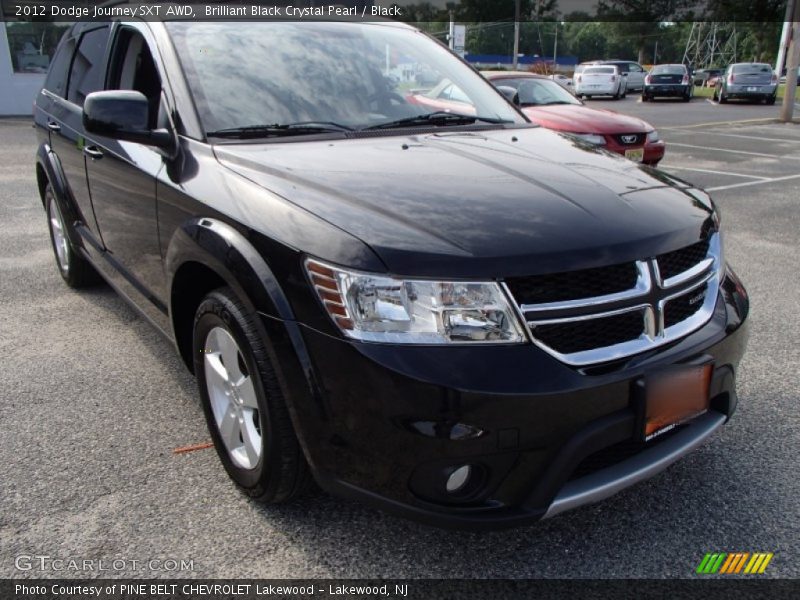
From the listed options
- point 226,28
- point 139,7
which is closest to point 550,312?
point 226,28

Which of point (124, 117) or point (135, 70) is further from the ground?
point (135, 70)

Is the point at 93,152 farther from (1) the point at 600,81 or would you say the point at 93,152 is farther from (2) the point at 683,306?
(1) the point at 600,81

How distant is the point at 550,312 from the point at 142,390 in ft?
7.34

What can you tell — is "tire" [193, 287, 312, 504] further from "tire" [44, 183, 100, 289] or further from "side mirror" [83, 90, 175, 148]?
"tire" [44, 183, 100, 289]

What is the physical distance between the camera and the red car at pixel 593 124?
903 cm

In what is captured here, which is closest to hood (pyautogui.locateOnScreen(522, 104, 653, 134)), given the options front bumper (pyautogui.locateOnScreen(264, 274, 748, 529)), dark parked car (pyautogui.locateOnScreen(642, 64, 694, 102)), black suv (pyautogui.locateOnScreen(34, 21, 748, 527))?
black suv (pyautogui.locateOnScreen(34, 21, 748, 527))

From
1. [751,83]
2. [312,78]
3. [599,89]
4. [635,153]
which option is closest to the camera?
[312,78]

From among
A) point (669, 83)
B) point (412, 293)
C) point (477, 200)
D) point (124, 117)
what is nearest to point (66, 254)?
point (124, 117)

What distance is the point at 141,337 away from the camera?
408cm

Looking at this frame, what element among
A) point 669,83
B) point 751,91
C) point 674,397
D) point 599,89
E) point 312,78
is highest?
point 312,78

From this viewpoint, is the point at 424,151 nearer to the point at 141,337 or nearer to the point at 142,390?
the point at 142,390

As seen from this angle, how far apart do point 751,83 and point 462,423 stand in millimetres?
28138

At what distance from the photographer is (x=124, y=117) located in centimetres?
269
